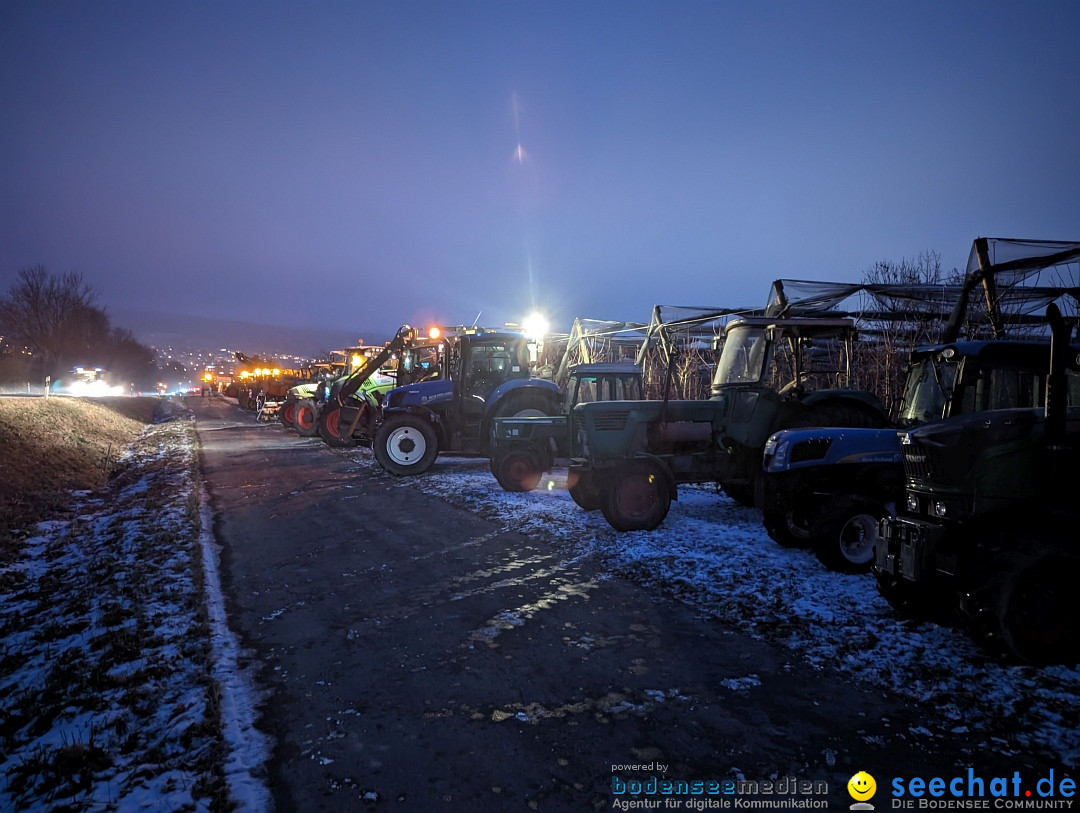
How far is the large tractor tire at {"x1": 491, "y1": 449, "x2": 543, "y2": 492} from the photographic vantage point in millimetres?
10398

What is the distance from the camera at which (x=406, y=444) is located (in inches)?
494

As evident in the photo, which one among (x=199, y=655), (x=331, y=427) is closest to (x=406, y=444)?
(x=331, y=427)

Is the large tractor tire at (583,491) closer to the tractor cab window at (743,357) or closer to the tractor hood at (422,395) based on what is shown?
the tractor cab window at (743,357)

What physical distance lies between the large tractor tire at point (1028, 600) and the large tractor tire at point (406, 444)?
32.8 feet

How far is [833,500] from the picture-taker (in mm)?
5945

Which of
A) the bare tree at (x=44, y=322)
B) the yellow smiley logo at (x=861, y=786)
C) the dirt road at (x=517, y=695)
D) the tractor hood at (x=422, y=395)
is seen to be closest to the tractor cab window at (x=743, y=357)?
the dirt road at (x=517, y=695)

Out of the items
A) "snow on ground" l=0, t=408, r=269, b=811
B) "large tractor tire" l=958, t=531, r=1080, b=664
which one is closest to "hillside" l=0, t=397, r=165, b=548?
"snow on ground" l=0, t=408, r=269, b=811

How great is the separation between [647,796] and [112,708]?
2843 millimetres

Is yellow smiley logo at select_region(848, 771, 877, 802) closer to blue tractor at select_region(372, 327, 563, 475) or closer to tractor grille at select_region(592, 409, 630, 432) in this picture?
tractor grille at select_region(592, 409, 630, 432)

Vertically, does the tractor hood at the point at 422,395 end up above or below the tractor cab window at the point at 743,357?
below

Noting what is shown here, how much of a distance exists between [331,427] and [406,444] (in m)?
5.87

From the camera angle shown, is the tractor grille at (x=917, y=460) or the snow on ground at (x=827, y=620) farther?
the tractor grille at (x=917, y=460)

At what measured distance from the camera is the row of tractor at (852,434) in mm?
3852

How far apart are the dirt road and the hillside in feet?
13.8
